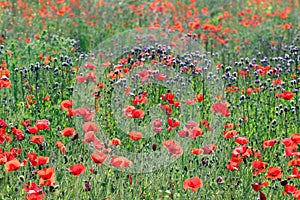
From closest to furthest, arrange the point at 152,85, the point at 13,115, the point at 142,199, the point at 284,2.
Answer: the point at 142,199 → the point at 13,115 → the point at 152,85 → the point at 284,2

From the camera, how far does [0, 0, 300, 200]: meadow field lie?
3.93 m

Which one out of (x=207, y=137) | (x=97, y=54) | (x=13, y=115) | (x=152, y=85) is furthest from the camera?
(x=97, y=54)

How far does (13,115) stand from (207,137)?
1.71 m

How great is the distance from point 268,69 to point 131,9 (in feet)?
15.2

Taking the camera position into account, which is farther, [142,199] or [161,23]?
[161,23]

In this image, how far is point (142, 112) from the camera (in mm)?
4148

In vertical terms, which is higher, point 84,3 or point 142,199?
point 84,3

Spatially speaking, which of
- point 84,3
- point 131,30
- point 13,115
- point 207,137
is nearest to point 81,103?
point 13,115

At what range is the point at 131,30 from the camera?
917cm

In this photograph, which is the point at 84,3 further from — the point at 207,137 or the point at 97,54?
the point at 207,137

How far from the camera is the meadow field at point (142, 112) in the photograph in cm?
393

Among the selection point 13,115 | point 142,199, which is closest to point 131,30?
point 13,115

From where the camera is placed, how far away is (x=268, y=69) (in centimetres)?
598

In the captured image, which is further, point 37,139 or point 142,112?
→ point 142,112
